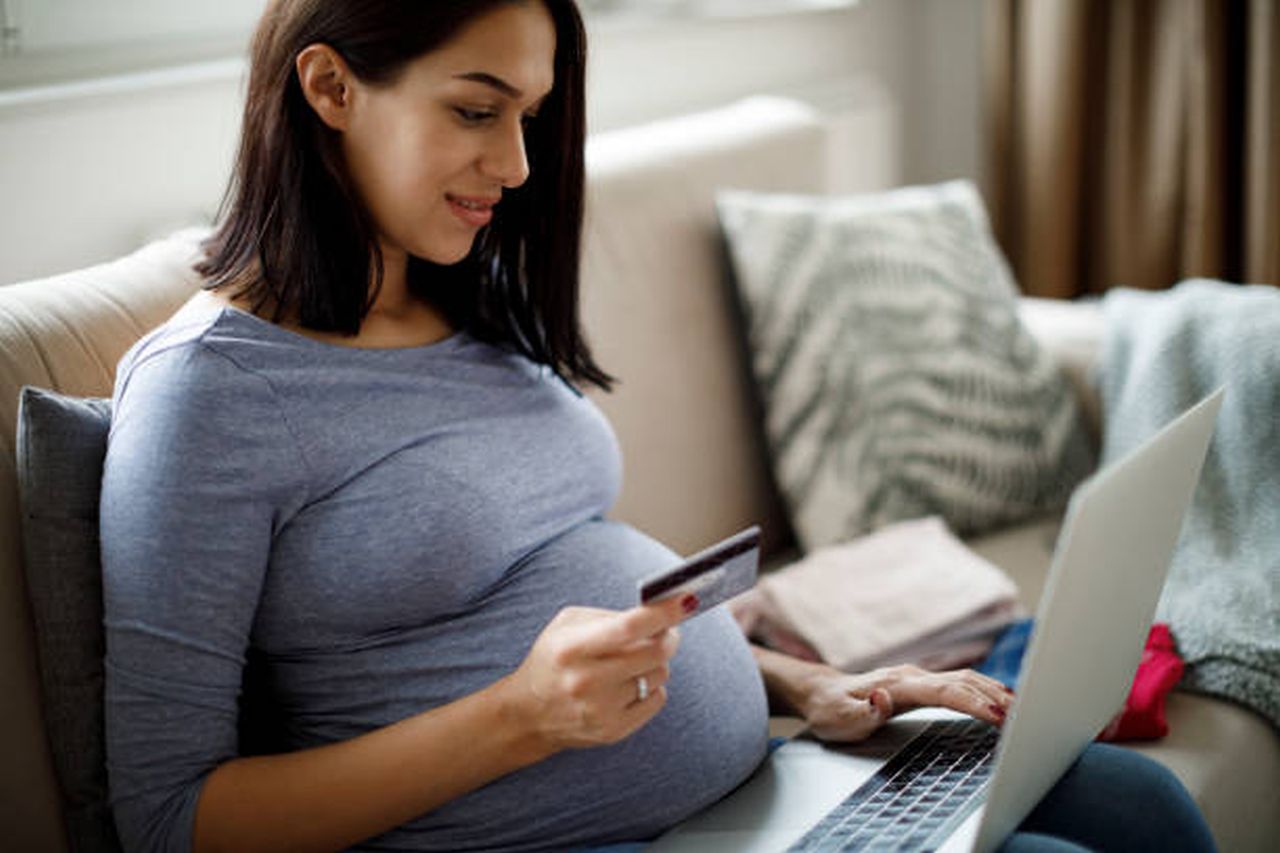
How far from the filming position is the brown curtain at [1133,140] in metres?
2.67

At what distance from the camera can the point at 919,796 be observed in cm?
112

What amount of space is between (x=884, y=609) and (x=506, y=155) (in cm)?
74

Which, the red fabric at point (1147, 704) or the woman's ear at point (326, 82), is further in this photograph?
the red fabric at point (1147, 704)

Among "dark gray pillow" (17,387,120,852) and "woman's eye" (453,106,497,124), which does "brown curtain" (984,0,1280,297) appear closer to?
"woman's eye" (453,106,497,124)

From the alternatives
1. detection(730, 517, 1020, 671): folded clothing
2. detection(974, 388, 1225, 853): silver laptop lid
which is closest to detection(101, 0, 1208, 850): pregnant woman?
detection(974, 388, 1225, 853): silver laptop lid

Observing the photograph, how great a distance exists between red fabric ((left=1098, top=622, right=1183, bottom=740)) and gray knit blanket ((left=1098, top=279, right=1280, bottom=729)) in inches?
2.3

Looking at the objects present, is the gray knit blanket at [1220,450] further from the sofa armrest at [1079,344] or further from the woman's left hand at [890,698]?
the woman's left hand at [890,698]

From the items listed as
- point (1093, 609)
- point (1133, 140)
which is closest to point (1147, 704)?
point (1093, 609)

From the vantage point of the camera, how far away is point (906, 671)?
125 centimetres

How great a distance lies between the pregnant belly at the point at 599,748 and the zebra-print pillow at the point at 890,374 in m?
0.63

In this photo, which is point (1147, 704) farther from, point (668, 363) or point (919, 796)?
point (668, 363)

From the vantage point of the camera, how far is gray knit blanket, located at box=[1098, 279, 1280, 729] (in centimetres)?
152

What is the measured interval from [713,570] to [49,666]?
0.51 metres

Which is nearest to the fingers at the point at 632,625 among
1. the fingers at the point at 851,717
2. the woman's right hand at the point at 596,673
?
the woman's right hand at the point at 596,673
